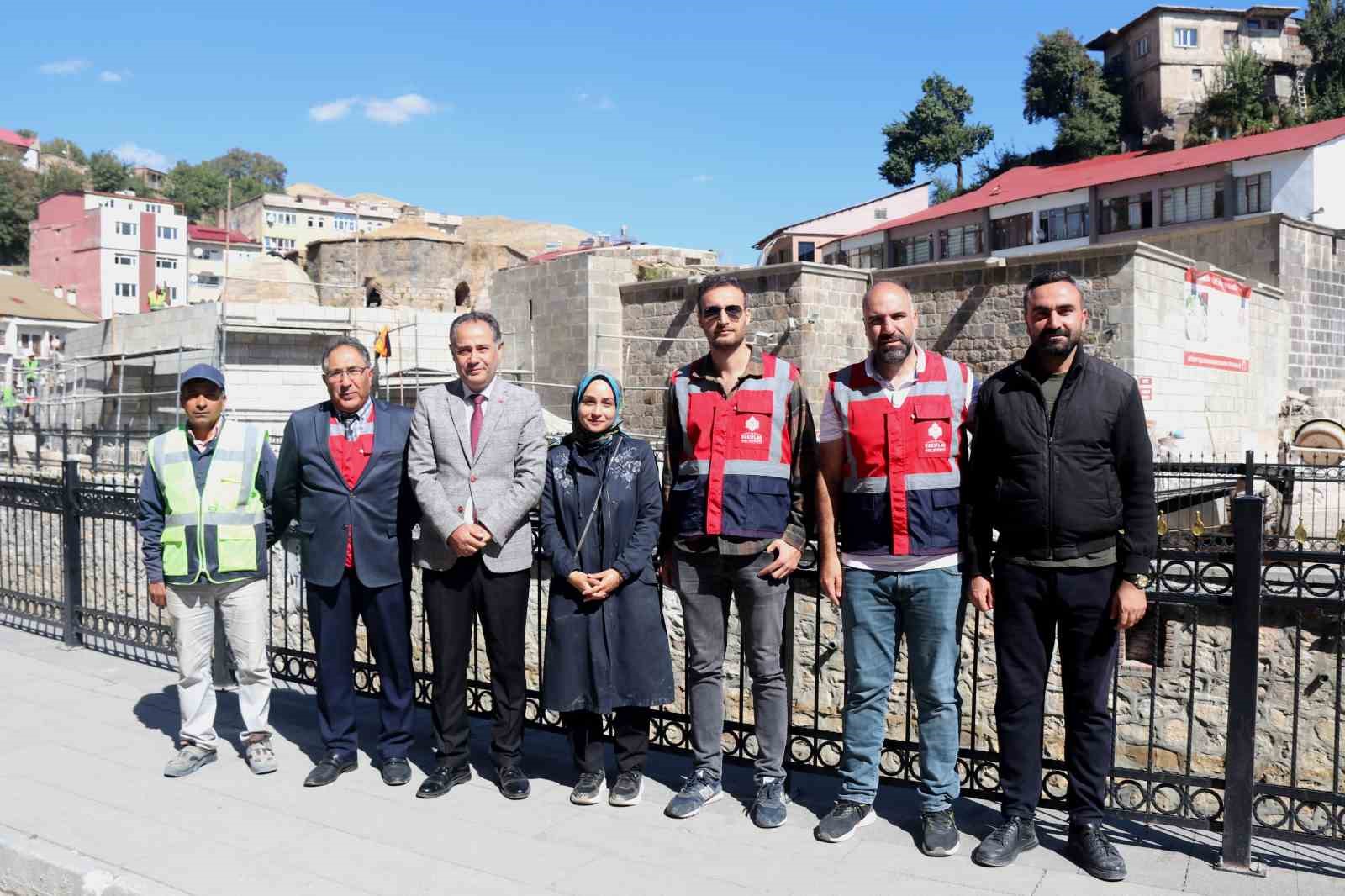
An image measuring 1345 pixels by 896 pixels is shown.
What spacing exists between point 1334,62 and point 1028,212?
74.0 feet

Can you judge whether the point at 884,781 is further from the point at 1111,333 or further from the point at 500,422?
the point at 1111,333

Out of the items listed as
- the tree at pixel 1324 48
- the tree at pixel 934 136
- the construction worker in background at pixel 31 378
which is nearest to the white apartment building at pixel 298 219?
the tree at pixel 934 136

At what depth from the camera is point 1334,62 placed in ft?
147

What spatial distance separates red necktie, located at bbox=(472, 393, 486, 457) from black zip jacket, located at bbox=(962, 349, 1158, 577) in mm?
2075

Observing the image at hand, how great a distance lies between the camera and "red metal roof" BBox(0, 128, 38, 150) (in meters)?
91.5

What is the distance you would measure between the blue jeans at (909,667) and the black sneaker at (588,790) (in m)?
1.00

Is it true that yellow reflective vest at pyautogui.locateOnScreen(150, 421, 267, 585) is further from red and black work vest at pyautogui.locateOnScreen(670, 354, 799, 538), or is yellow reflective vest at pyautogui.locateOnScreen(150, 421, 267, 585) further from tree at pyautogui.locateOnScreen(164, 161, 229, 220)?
tree at pyautogui.locateOnScreen(164, 161, 229, 220)

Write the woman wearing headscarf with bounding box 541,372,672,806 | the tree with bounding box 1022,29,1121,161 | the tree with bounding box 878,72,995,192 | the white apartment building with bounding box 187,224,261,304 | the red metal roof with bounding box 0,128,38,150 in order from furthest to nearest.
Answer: the red metal roof with bounding box 0,128,38,150, the white apartment building with bounding box 187,224,261,304, the tree with bounding box 878,72,995,192, the tree with bounding box 1022,29,1121,161, the woman wearing headscarf with bounding box 541,372,672,806

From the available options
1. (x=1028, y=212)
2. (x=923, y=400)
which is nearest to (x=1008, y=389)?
(x=923, y=400)

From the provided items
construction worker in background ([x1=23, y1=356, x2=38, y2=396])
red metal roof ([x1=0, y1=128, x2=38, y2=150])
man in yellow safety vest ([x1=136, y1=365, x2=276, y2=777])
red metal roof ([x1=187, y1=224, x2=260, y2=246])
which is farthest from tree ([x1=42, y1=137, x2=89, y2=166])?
man in yellow safety vest ([x1=136, y1=365, x2=276, y2=777])

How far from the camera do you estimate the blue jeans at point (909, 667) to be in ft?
12.1

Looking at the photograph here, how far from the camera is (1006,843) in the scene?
139 inches

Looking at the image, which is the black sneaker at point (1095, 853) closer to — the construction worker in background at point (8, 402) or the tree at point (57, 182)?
the construction worker in background at point (8, 402)

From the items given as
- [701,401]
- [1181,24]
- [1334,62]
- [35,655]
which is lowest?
[35,655]
